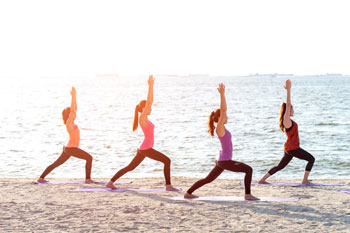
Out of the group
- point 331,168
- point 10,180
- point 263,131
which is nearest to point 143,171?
point 10,180

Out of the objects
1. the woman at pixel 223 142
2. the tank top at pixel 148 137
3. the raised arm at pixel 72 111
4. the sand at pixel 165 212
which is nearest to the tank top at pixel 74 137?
the raised arm at pixel 72 111

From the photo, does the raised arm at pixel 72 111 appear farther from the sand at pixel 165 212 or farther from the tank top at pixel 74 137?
the sand at pixel 165 212

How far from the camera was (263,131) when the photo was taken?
3030 centimetres

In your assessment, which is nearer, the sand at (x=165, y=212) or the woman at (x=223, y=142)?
the sand at (x=165, y=212)

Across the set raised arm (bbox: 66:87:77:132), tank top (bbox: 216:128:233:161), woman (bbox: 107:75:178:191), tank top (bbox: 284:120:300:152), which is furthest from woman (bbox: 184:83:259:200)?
raised arm (bbox: 66:87:77:132)

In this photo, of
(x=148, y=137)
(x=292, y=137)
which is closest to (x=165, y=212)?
(x=148, y=137)

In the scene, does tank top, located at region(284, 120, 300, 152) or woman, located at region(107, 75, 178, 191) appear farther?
tank top, located at region(284, 120, 300, 152)

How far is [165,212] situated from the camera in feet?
25.5

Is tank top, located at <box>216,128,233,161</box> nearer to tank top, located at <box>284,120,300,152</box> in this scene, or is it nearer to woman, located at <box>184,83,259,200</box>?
woman, located at <box>184,83,259,200</box>

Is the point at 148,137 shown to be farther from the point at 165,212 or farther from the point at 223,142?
the point at 165,212

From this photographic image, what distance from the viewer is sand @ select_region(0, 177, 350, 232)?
22.7 ft

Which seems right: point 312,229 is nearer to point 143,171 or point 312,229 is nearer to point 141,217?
point 141,217

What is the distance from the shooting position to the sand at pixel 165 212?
6.92 meters

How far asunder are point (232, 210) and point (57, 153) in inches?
535
